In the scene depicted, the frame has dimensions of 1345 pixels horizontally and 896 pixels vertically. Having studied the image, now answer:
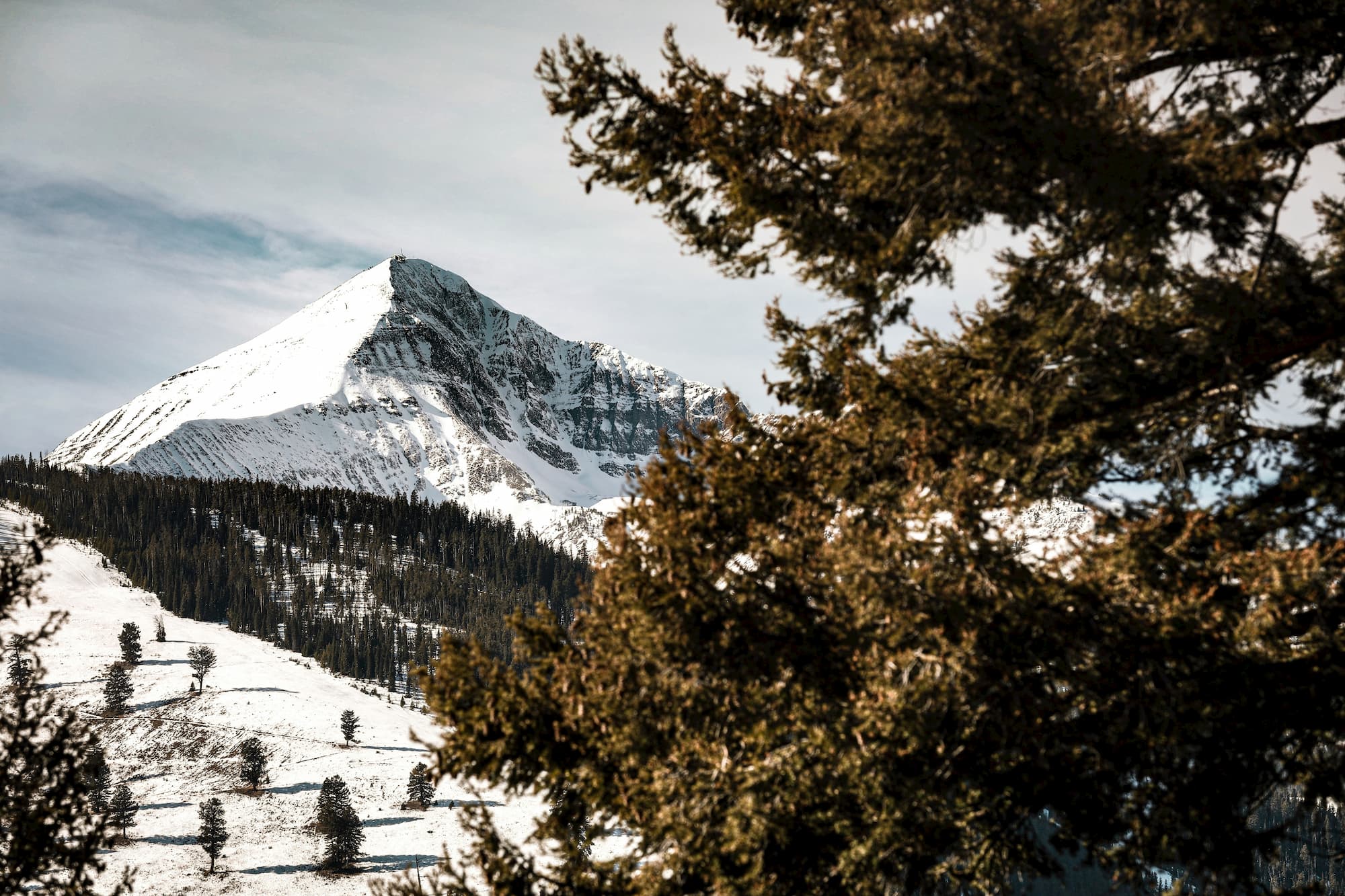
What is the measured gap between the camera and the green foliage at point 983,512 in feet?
18.2

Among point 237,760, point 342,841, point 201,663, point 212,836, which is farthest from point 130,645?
point 342,841

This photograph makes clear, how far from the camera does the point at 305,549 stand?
7657 inches

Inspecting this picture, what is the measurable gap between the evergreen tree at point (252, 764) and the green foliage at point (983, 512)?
3215 inches

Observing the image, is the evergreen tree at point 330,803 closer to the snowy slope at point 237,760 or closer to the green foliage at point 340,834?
the green foliage at point 340,834

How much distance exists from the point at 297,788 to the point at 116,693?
30.1 m

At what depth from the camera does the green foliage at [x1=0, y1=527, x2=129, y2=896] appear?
30.0 ft

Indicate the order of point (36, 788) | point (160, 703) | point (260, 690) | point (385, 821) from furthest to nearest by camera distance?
point (260, 690) → point (160, 703) → point (385, 821) → point (36, 788)

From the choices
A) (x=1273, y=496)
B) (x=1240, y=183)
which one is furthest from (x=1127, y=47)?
(x=1273, y=496)

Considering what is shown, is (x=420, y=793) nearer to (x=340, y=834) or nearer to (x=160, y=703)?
(x=340, y=834)

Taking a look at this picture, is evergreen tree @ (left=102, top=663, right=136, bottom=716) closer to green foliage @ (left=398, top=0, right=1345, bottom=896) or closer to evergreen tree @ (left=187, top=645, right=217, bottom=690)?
evergreen tree @ (left=187, top=645, right=217, bottom=690)

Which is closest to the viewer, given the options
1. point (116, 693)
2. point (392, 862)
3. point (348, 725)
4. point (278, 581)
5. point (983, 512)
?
point (983, 512)

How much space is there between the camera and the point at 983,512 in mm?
6426

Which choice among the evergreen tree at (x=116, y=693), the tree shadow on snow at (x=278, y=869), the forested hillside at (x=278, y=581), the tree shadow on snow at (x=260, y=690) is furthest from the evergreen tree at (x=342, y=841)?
the forested hillside at (x=278, y=581)

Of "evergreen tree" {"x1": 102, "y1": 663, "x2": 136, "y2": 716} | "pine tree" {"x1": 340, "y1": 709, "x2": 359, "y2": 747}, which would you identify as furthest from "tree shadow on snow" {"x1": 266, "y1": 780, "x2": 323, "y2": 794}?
"evergreen tree" {"x1": 102, "y1": 663, "x2": 136, "y2": 716}
